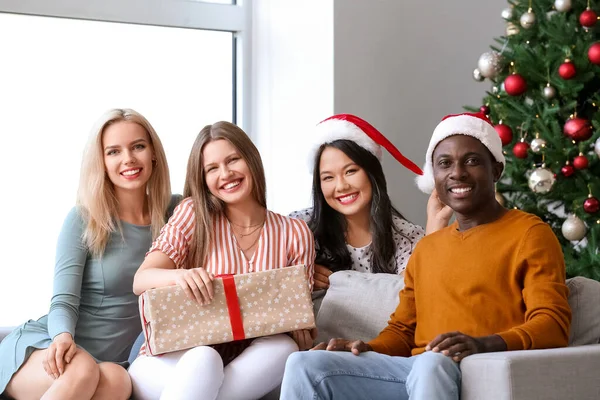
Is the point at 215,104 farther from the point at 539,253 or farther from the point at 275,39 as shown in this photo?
the point at 539,253

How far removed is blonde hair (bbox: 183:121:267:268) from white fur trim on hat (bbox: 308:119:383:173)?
0.33 meters

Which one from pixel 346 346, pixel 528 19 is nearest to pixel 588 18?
pixel 528 19

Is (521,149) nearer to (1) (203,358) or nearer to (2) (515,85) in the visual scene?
(2) (515,85)

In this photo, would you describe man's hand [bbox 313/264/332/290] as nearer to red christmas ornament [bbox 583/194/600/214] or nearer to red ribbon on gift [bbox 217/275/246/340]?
red ribbon on gift [bbox 217/275/246/340]

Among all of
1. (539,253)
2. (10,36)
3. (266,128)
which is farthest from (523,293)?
(10,36)

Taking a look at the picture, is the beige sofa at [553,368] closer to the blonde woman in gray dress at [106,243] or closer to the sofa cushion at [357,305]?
the sofa cushion at [357,305]

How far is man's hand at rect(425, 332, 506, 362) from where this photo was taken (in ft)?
6.24

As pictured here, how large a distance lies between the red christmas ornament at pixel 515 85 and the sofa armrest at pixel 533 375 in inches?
67.2

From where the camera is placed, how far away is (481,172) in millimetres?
2240

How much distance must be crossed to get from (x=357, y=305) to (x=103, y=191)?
0.89 metres

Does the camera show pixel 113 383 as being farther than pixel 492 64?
No

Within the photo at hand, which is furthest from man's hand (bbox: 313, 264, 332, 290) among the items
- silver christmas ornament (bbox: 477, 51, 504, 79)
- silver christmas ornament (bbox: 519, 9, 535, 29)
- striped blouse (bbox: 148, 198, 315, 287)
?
silver christmas ornament (bbox: 519, 9, 535, 29)

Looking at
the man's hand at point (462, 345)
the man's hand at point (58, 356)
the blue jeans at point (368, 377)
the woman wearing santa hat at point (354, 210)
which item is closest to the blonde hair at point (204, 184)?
the woman wearing santa hat at point (354, 210)

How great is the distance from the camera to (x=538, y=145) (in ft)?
11.1
